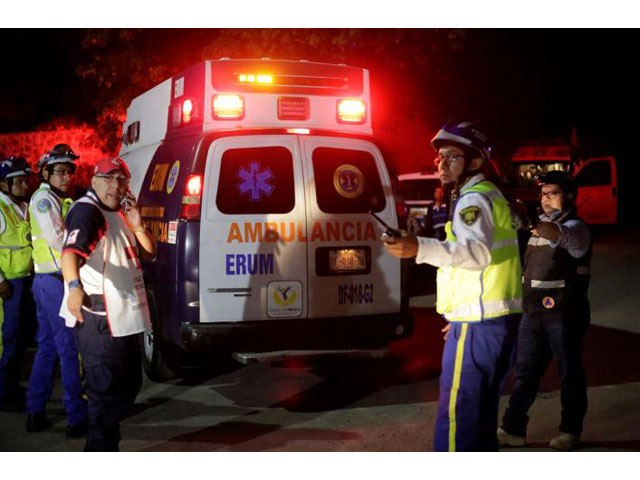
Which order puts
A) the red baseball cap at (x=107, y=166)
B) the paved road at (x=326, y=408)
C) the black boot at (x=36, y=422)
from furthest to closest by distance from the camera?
the black boot at (x=36, y=422), the paved road at (x=326, y=408), the red baseball cap at (x=107, y=166)

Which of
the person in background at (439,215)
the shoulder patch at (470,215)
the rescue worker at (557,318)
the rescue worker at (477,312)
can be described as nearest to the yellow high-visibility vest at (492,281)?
the rescue worker at (477,312)

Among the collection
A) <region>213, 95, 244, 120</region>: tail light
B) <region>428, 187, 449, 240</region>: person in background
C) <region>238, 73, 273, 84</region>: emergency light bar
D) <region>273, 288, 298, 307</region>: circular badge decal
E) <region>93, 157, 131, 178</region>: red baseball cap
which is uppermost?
<region>238, 73, 273, 84</region>: emergency light bar

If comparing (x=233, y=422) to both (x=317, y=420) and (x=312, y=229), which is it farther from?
(x=312, y=229)

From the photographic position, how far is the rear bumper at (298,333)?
5.96m

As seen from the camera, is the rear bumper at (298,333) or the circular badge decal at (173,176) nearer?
the rear bumper at (298,333)

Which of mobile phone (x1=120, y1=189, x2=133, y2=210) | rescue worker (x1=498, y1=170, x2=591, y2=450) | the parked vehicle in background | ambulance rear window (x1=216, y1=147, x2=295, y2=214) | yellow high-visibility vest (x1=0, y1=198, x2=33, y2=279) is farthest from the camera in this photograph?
the parked vehicle in background

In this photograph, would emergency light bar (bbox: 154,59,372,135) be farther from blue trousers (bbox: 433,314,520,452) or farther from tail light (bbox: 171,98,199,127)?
blue trousers (bbox: 433,314,520,452)

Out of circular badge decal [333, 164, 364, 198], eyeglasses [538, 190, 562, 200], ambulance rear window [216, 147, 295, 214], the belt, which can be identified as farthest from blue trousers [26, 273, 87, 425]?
eyeglasses [538, 190, 562, 200]

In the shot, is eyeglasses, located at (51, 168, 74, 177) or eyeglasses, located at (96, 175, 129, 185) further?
eyeglasses, located at (51, 168, 74, 177)

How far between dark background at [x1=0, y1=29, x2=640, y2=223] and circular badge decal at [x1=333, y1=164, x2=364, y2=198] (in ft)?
1.36

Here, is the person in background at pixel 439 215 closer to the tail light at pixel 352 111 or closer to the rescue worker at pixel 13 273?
the tail light at pixel 352 111

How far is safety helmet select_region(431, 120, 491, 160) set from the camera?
3938mm

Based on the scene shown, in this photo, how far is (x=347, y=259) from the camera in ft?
20.7

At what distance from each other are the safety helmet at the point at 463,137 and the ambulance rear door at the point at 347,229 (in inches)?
92.3
